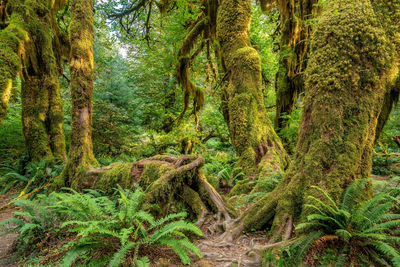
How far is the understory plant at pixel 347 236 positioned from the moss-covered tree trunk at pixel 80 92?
5.03 meters

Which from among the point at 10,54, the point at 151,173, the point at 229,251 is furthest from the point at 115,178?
the point at 10,54

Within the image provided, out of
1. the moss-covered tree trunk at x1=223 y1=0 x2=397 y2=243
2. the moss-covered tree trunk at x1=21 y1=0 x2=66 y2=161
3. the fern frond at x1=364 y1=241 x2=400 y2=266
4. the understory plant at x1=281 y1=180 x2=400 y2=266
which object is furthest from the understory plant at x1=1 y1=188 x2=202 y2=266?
the moss-covered tree trunk at x1=21 y1=0 x2=66 y2=161

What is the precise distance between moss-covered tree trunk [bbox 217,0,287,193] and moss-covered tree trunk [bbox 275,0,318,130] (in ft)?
8.60

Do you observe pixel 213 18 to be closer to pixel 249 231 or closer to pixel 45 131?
pixel 249 231

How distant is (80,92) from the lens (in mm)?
5562

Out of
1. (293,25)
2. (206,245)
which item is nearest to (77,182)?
(206,245)

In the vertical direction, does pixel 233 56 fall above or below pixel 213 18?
below

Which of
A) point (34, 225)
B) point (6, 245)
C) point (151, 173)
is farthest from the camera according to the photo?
point (151, 173)

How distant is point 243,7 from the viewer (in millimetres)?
Answer: 5676

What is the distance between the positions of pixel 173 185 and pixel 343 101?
2711 millimetres

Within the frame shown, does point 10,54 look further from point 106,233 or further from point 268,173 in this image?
point 268,173

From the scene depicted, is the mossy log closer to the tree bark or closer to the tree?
the tree bark

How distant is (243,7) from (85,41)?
434 cm

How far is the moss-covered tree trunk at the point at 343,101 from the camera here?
8.21 ft
